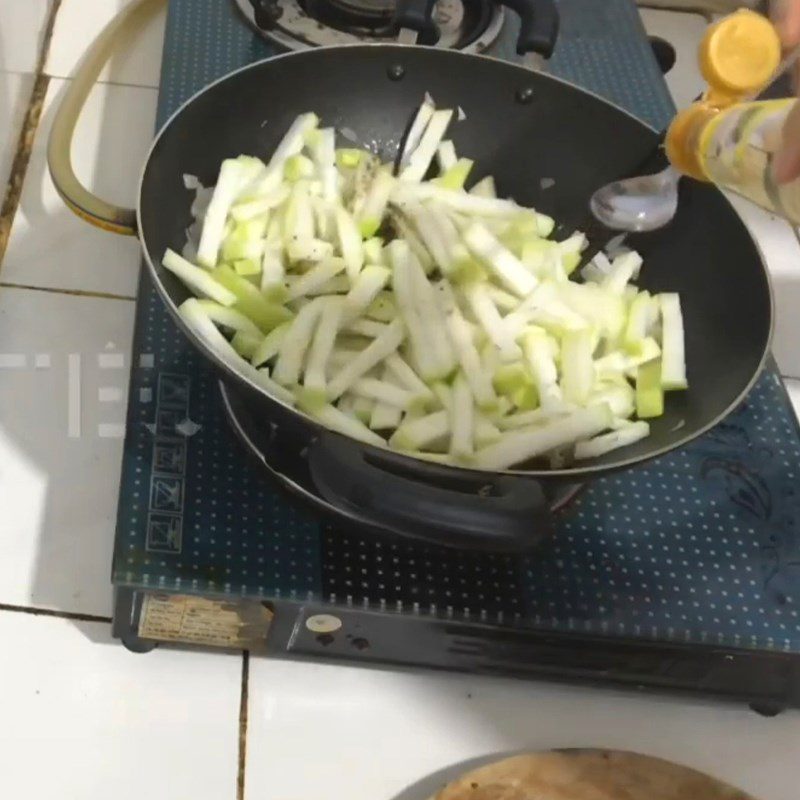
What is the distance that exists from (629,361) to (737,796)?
0.87 ft

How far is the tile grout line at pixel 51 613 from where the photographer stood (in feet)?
2.07

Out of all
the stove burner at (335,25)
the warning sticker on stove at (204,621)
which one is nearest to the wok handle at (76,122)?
the stove burner at (335,25)

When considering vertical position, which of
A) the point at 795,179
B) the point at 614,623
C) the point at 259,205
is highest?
the point at 795,179

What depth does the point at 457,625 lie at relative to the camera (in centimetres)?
59

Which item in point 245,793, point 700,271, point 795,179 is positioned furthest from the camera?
point 700,271

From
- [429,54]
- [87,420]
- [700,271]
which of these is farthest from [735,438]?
[87,420]

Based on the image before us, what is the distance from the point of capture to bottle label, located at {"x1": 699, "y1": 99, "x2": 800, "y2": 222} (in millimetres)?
451

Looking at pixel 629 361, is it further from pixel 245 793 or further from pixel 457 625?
pixel 245 793

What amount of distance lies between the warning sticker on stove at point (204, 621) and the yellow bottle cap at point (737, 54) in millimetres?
420

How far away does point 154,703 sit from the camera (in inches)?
24.2

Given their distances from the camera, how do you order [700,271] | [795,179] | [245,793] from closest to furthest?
[795,179] < [245,793] < [700,271]

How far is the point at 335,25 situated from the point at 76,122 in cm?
24

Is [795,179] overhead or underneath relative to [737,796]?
overhead

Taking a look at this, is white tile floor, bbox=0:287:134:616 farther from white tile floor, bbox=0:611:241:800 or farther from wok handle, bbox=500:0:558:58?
wok handle, bbox=500:0:558:58
